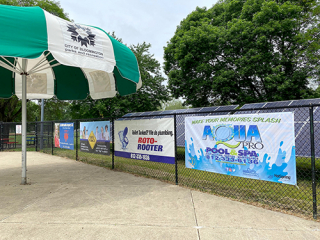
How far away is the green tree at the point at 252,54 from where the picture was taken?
38.8 ft

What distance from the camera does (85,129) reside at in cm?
885

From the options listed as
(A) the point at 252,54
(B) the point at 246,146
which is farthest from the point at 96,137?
(A) the point at 252,54

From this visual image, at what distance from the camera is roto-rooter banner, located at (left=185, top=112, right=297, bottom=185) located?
401cm

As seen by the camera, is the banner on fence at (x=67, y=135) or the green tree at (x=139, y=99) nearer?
the banner on fence at (x=67, y=135)

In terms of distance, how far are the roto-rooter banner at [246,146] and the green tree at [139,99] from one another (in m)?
10.1

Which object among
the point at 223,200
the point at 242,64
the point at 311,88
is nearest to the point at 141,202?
the point at 223,200

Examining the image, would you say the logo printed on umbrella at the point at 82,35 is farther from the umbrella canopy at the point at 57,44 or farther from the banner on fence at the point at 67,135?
the banner on fence at the point at 67,135

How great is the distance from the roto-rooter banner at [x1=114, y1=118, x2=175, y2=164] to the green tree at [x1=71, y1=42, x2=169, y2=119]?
287 inches

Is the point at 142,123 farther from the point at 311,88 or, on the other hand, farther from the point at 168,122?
the point at 311,88

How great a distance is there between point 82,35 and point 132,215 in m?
4.33

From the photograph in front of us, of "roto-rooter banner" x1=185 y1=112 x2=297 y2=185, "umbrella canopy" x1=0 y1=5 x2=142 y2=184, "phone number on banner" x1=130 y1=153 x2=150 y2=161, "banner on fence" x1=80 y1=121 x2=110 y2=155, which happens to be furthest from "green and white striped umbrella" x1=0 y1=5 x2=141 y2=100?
"roto-rooter banner" x1=185 y1=112 x2=297 y2=185

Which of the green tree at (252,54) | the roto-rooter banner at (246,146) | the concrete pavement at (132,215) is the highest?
the green tree at (252,54)

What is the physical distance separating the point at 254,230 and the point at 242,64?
1091cm

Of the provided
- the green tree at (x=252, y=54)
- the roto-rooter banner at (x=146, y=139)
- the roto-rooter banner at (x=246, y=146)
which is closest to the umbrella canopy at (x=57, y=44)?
the roto-rooter banner at (x=146, y=139)
